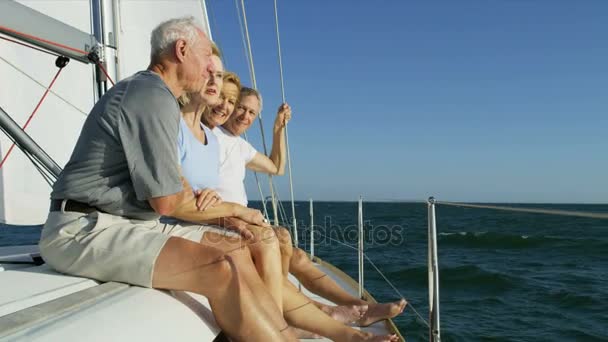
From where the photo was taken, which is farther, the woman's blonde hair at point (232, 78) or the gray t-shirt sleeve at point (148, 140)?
the woman's blonde hair at point (232, 78)

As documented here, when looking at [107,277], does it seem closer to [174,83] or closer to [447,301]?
[174,83]

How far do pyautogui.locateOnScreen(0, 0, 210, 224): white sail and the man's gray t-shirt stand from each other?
5.35 ft

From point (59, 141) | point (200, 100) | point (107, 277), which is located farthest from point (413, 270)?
point (107, 277)

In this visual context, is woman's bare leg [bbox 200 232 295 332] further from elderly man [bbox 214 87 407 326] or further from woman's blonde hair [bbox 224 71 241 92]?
woman's blonde hair [bbox 224 71 241 92]

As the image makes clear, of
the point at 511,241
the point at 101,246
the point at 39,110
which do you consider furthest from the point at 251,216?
the point at 511,241

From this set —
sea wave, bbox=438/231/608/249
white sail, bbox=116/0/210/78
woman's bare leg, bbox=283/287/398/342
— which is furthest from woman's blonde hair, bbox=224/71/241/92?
sea wave, bbox=438/231/608/249

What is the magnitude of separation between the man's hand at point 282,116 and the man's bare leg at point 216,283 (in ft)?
5.19

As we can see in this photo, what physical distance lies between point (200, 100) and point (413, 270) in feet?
19.7

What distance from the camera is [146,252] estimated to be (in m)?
1.10

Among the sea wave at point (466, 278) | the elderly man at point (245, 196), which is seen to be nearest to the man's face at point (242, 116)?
the elderly man at point (245, 196)

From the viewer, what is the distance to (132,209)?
4.03ft

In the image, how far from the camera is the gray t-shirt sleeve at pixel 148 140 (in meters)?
1.10

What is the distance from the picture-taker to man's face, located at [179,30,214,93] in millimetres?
1333

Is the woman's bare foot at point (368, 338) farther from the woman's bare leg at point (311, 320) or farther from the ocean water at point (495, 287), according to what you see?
the ocean water at point (495, 287)
